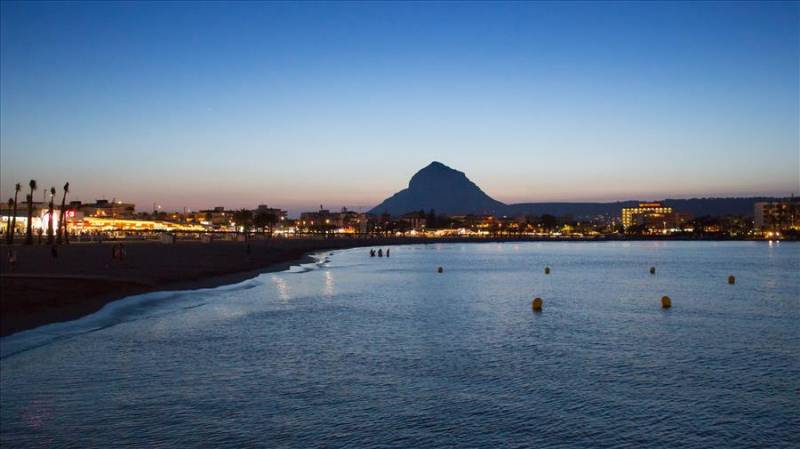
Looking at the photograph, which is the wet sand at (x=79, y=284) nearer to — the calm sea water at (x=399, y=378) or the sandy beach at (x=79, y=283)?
the sandy beach at (x=79, y=283)

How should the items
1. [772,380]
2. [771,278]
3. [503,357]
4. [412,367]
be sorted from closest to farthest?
1. [772,380]
2. [412,367]
3. [503,357]
4. [771,278]

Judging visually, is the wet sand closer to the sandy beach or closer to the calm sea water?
the sandy beach

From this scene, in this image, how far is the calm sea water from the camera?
45.2ft

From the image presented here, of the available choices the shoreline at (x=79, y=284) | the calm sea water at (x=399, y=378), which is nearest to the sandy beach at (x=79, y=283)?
the shoreline at (x=79, y=284)

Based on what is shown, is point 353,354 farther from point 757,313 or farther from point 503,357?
point 757,313

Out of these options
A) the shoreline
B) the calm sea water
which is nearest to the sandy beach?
the shoreline

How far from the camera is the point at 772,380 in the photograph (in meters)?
18.7

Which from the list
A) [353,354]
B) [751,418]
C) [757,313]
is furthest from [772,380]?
[757,313]

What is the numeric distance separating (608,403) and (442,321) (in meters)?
14.7

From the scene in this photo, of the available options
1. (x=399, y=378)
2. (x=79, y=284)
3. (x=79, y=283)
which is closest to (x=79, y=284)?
(x=79, y=284)

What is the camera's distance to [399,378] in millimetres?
18547

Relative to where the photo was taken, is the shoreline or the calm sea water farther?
the shoreline

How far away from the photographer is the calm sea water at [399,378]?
13.8 meters

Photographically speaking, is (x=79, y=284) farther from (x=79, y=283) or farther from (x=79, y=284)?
(x=79, y=283)
